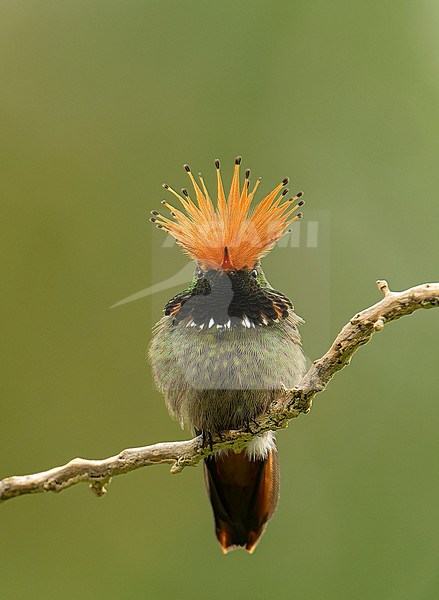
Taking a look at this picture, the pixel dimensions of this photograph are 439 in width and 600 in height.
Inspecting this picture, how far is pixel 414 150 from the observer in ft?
7.78

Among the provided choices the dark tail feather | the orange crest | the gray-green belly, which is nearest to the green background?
the dark tail feather

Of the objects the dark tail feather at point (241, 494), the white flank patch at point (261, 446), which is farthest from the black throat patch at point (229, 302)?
the dark tail feather at point (241, 494)

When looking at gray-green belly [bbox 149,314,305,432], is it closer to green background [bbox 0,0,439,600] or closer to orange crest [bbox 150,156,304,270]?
orange crest [bbox 150,156,304,270]

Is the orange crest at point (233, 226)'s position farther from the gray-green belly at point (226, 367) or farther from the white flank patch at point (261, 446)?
the white flank patch at point (261, 446)

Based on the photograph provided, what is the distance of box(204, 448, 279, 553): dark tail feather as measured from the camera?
1.90 m

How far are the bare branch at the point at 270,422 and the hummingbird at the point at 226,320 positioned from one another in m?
0.07

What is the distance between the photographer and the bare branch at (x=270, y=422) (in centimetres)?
128

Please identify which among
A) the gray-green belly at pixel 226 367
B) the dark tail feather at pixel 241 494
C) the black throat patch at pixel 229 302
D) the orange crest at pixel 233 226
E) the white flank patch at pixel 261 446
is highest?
the orange crest at pixel 233 226

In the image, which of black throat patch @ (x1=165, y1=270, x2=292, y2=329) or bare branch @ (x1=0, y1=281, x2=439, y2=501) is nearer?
bare branch @ (x1=0, y1=281, x2=439, y2=501)

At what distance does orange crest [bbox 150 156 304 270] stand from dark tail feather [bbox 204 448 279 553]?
22.9 inches

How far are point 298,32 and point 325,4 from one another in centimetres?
12

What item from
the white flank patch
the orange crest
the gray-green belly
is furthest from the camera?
the white flank patch

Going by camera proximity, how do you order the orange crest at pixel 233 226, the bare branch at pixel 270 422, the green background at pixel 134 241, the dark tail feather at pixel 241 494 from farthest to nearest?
the green background at pixel 134 241 < the dark tail feather at pixel 241 494 < the orange crest at pixel 233 226 < the bare branch at pixel 270 422

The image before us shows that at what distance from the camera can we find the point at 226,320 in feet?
5.23
